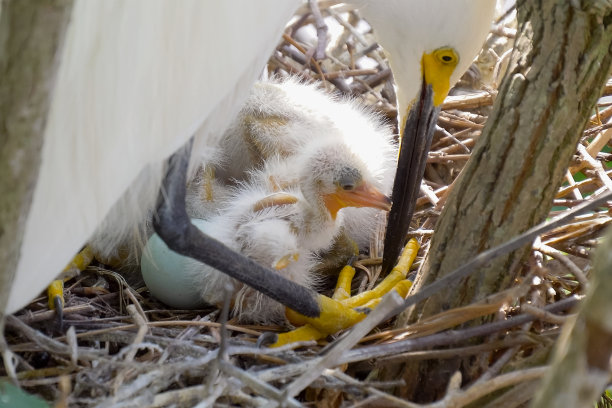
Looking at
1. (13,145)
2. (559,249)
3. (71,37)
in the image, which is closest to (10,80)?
(13,145)

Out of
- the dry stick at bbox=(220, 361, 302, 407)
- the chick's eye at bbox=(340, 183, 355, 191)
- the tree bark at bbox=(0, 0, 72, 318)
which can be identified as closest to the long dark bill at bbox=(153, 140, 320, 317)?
the chick's eye at bbox=(340, 183, 355, 191)

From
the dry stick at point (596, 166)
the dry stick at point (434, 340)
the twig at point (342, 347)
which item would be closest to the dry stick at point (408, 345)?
the dry stick at point (434, 340)

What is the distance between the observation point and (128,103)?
109 cm

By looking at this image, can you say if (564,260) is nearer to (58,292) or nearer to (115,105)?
(115,105)

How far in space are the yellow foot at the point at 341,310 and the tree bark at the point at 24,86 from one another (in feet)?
2.49

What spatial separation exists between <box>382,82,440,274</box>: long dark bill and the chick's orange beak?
6 centimetres

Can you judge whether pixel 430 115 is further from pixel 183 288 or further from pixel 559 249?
pixel 183 288

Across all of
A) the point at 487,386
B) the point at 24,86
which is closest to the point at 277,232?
the point at 487,386

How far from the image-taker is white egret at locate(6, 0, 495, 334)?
1.05 meters

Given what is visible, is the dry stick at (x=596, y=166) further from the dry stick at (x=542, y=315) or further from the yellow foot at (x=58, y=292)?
the yellow foot at (x=58, y=292)

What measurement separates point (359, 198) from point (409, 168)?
0.43ft

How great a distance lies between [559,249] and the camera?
138 centimetres

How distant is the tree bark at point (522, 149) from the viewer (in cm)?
100

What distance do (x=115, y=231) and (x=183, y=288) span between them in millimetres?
236
